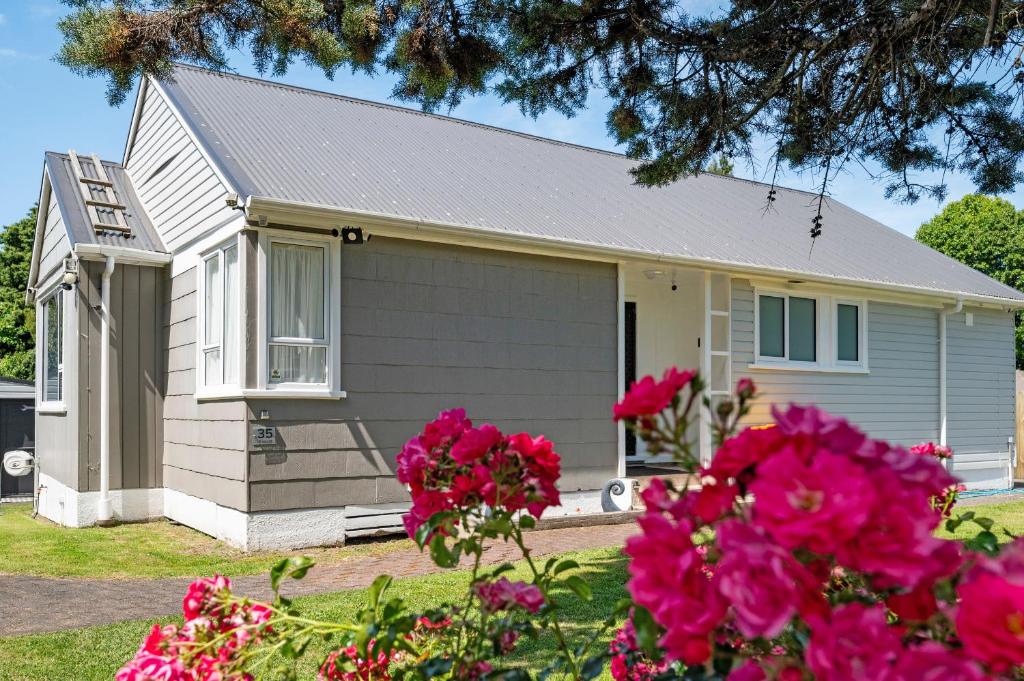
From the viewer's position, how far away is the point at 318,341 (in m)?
8.80

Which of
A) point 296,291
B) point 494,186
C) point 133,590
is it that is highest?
point 494,186

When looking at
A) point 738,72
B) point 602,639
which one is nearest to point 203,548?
point 602,639

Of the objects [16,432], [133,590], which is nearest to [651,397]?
[133,590]

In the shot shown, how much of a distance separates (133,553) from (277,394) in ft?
7.13

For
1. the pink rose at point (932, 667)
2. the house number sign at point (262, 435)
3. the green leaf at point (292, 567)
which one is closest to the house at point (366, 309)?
the house number sign at point (262, 435)

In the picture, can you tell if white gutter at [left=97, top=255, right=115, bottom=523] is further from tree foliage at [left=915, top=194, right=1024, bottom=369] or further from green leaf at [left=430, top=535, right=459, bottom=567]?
tree foliage at [left=915, top=194, right=1024, bottom=369]

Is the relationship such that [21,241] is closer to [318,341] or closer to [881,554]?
[318,341]

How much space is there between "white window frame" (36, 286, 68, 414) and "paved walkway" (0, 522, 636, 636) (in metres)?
3.99

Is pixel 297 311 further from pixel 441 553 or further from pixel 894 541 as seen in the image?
pixel 894 541

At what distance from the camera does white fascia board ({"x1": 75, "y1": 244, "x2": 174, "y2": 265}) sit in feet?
32.9

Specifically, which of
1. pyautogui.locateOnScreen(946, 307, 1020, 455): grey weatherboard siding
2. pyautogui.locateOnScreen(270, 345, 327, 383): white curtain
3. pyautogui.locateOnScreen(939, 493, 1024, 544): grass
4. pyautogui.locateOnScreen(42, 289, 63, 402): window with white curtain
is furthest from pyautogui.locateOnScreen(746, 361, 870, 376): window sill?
pyautogui.locateOnScreen(42, 289, 63, 402): window with white curtain

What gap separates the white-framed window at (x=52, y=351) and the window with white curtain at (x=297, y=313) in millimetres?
4088

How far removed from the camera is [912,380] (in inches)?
568

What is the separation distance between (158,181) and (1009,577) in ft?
38.9
